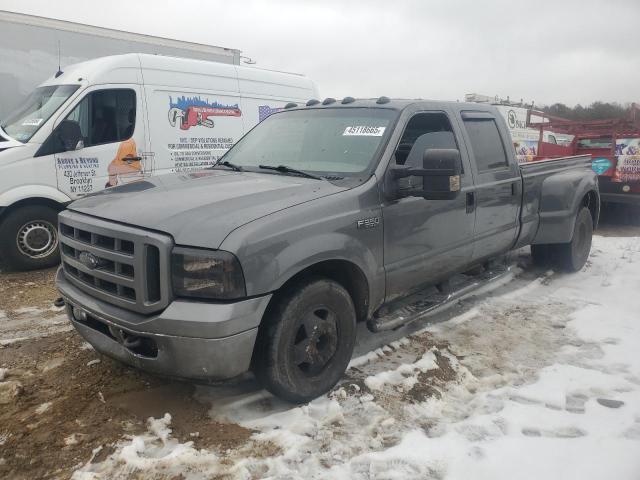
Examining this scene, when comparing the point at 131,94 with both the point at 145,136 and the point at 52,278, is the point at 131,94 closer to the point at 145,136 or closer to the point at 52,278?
the point at 145,136

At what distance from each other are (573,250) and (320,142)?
3.67 meters

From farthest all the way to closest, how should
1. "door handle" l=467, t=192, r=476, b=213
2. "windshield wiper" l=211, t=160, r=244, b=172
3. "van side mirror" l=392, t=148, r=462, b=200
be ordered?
"door handle" l=467, t=192, r=476, b=213 → "windshield wiper" l=211, t=160, r=244, b=172 → "van side mirror" l=392, t=148, r=462, b=200

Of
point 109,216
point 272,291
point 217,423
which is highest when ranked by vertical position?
point 109,216

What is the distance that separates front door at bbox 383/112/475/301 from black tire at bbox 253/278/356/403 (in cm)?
54

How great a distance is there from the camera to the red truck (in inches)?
367

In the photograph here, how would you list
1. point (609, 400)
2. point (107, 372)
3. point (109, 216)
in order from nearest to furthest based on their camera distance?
point (109, 216) → point (609, 400) → point (107, 372)

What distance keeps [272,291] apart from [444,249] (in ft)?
5.91

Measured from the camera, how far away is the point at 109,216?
2998mm

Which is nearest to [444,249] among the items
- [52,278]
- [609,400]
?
[609,400]

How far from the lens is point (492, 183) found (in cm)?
465

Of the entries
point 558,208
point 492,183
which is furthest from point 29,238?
point 558,208

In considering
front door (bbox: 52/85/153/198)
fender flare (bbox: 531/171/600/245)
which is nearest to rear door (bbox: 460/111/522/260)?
fender flare (bbox: 531/171/600/245)

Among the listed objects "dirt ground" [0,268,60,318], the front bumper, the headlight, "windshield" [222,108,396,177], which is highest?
"windshield" [222,108,396,177]

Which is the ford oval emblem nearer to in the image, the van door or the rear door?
the rear door
